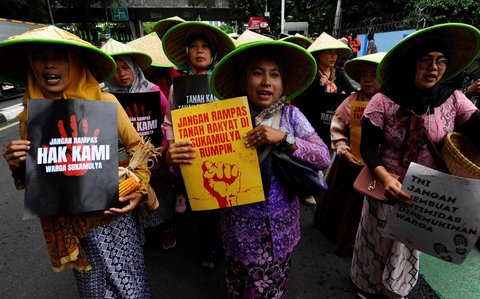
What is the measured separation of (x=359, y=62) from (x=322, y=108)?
0.69 m

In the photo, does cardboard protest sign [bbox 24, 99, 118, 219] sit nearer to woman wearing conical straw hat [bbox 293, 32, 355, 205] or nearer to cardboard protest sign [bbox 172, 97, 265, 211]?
cardboard protest sign [bbox 172, 97, 265, 211]

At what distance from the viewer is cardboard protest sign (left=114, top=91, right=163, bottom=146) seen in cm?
221

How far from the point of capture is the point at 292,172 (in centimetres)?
146

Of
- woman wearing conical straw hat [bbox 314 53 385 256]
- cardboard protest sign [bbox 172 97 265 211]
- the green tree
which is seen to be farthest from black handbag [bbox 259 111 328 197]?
the green tree

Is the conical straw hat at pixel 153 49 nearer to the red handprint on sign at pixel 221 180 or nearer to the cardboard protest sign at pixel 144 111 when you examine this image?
the cardboard protest sign at pixel 144 111

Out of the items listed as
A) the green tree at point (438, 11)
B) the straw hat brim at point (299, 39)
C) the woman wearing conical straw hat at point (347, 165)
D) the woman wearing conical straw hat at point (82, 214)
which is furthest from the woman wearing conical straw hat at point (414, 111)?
the green tree at point (438, 11)

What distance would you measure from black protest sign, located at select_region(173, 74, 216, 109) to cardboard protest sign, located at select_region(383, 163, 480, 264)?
1435mm

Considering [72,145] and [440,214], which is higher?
[72,145]

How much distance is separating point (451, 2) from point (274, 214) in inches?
527

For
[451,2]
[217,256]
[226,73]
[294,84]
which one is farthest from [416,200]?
[451,2]

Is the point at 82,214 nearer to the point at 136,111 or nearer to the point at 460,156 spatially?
the point at 136,111

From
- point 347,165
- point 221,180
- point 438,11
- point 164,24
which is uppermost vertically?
point 438,11

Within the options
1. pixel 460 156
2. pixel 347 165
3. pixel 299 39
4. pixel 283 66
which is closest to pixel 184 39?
pixel 283 66

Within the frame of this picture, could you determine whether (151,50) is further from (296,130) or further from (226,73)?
(296,130)
